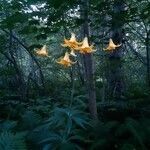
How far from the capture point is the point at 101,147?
4.61 metres

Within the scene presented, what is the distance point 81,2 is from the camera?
5297mm

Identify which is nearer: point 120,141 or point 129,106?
point 120,141

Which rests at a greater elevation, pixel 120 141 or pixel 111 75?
pixel 111 75

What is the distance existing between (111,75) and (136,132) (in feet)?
13.6

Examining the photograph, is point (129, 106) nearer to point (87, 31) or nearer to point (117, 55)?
point (87, 31)

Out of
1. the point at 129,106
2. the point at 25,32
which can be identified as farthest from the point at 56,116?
the point at 129,106

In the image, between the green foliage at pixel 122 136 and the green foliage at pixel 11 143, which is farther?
the green foliage at pixel 122 136

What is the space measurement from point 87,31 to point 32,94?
3.80 metres

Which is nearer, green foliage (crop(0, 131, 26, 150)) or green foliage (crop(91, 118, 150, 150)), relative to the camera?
green foliage (crop(0, 131, 26, 150))

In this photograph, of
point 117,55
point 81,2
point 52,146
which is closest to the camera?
point 52,146

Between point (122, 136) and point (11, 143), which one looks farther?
point (122, 136)

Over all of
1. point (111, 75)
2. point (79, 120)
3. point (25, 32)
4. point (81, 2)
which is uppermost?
point (81, 2)

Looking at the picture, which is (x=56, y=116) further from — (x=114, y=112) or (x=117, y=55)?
(x=117, y=55)

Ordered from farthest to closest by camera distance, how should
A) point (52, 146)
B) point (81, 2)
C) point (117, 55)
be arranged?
point (117, 55), point (81, 2), point (52, 146)
